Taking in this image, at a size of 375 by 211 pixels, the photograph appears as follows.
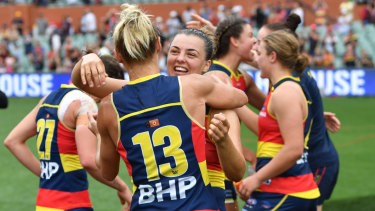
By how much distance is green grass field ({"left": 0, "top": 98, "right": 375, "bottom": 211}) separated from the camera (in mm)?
7535

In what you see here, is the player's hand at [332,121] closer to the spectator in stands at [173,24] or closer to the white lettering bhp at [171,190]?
the white lettering bhp at [171,190]

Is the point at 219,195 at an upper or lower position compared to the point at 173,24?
upper

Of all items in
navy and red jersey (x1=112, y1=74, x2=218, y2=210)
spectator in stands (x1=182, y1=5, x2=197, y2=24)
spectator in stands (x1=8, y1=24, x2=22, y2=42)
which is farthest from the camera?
spectator in stands (x1=8, y1=24, x2=22, y2=42)

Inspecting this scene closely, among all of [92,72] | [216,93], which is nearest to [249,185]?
[216,93]

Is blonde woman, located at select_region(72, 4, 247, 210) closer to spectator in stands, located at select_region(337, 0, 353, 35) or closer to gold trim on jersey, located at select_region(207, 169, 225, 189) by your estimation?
gold trim on jersey, located at select_region(207, 169, 225, 189)

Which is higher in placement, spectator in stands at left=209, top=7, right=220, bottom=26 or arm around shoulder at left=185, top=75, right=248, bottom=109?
arm around shoulder at left=185, top=75, right=248, bottom=109

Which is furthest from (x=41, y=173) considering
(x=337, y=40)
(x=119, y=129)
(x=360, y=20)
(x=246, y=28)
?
(x=360, y=20)

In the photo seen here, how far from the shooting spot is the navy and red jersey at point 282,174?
3928 millimetres

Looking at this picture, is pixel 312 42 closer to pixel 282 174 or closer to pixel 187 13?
pixel 187 13

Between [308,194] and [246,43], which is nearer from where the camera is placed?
[308,194]

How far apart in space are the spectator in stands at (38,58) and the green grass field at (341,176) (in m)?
9.63

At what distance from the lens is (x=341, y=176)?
915cm

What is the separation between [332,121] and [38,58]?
860 inches

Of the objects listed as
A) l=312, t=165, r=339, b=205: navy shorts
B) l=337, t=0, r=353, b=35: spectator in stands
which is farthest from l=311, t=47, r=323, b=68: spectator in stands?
l=312, t=165, r=339, b=205: navy shorts
